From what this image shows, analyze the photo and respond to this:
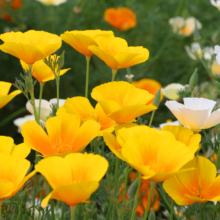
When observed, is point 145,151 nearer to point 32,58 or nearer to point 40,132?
point 40,132

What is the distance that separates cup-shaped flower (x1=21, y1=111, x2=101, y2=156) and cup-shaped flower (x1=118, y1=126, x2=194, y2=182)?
0.06 metres

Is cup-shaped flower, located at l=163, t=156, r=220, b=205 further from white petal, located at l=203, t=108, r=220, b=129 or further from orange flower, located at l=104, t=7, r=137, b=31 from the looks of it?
orange flower, located at l=104, t=7, r=137, b=31

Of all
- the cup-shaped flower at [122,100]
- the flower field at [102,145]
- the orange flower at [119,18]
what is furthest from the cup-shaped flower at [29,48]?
the orange flower at [119,18]

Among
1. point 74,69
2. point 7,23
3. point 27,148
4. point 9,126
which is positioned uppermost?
point 27,148

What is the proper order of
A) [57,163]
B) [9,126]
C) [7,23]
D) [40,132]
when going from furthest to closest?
[7,23], [9,126], [40,132], [57,163]

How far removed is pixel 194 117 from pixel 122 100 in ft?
0.39

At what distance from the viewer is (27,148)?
1.70 feet

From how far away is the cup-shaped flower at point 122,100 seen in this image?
0.52 m

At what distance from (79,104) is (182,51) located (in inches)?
74.7

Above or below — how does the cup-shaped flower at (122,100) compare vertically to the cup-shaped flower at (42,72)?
above

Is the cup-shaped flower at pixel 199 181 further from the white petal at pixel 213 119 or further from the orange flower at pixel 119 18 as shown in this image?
the orange flower at pixel 119 18

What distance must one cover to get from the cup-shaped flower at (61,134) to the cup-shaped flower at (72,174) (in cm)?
7

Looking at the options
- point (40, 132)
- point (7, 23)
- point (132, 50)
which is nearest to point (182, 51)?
point (7, 23)

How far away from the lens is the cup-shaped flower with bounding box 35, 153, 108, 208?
403mm
